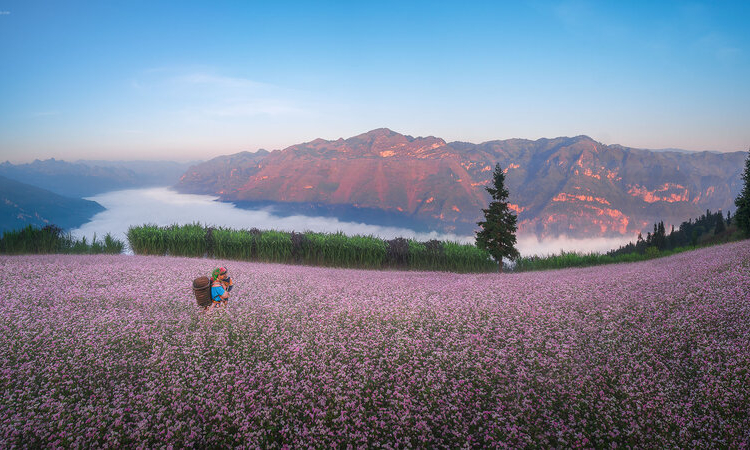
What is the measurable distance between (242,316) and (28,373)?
3465mm

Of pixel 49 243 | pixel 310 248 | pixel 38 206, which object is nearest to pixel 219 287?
pixel 310 248

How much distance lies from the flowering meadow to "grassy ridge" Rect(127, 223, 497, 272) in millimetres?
6889

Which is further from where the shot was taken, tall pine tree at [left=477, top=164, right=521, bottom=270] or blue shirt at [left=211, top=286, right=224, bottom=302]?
tall pine tree at [left=477, top=164, right=521, bottom=270]

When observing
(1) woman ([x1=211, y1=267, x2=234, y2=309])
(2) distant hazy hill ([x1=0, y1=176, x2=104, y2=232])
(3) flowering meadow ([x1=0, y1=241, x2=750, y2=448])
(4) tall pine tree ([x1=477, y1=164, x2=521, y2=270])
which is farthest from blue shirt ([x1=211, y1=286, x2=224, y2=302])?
(2) distant hazy hill ([x1=0, y1=176, x2=104, y2=232])

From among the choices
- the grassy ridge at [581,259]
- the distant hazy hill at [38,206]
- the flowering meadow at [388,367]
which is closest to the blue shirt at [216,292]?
the flowering meadow at [388,367]

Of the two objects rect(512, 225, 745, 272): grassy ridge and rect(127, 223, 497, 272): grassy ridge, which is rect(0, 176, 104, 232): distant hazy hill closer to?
rect(127, 223, 497, 272): grassy ridge

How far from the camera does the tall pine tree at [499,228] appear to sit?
15523mm

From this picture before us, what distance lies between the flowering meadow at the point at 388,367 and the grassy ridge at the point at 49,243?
9.44m

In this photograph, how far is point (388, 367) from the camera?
5426 millimetres

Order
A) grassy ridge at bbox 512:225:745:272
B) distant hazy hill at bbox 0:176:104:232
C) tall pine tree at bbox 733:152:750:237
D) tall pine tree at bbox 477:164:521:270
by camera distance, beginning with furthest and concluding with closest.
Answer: distant hazy hill at bbox 0:176:104:232 → grassy ridge at bbox 512:225:745:272 → tall pine tree at bbox 477:164:521:270 → tall pine tree at bbox 733:152:750:237

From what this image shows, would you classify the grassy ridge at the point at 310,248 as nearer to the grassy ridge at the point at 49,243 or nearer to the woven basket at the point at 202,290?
the grassy ridge at the point at 49,243

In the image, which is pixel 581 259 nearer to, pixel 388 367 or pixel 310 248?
pixel 310 248

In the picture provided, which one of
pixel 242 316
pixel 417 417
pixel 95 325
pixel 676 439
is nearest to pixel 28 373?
pixel 95 325

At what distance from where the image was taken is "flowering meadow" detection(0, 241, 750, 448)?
4125 mm
